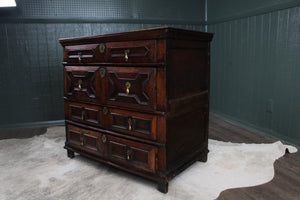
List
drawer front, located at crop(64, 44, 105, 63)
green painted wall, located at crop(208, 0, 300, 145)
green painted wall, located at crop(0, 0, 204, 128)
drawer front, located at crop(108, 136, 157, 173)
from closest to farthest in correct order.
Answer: drawer front, located at crop(108, 136, 157, 173)
drawer front, located at crop(64, 44, 105, 63)
green painted wall, located at crop(208, 0, 300, 145)
green painted wall, located at crop(0, 0, 204, 128)

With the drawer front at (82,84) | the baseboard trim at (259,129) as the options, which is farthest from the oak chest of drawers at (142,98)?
the baseboard trim at (259,129)

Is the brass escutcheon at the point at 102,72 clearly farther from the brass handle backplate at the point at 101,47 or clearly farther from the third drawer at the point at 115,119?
the third drawer at the point at 115,119

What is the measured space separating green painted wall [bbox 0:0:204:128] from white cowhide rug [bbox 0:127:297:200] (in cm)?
107

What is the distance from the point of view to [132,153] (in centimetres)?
213

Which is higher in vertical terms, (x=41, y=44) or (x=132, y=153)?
(x=41, y=44)

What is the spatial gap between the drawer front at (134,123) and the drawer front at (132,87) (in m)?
0.08

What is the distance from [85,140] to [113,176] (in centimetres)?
48

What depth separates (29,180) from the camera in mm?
2205

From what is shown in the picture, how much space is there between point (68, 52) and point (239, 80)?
2512 millimetres

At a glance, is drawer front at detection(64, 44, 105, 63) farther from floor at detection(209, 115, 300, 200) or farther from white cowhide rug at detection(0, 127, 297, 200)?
floor at detection(209, 115, 300, 200)

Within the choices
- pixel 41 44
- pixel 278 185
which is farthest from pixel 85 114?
pixel 41 44

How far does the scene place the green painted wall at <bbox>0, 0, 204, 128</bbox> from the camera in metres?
3.69

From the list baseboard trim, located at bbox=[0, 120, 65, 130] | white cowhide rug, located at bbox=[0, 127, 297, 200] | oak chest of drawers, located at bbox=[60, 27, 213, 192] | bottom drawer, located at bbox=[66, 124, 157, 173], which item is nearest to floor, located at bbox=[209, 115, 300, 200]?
white cowhide rug, located at bbox=[0, 127, 297, 200]

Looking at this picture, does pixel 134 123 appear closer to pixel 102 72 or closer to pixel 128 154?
pixel 128 154
